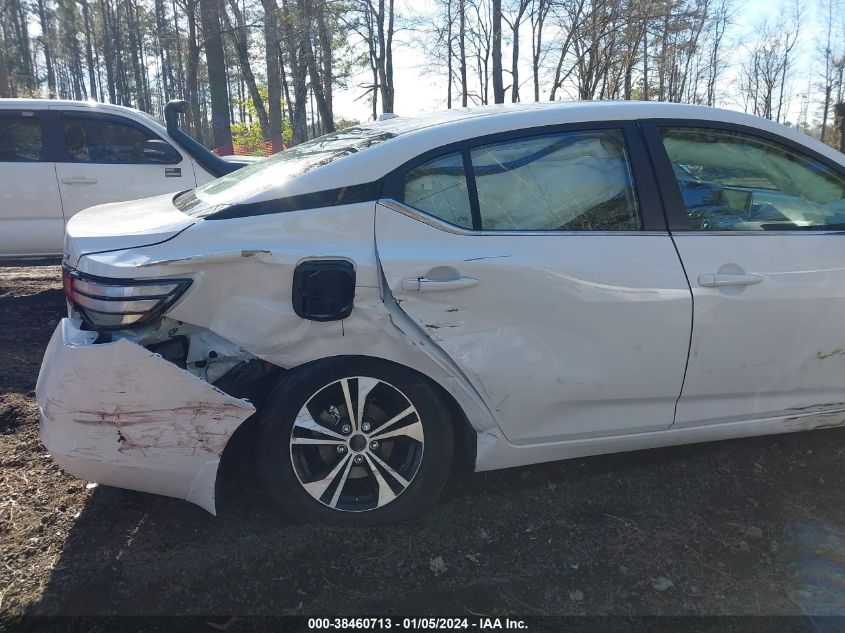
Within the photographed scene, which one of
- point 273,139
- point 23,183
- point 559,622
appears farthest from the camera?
point 273,139

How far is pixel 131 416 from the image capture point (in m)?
2.39

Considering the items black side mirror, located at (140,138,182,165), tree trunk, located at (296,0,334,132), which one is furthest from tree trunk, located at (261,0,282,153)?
black side mirror, located at (140,138,182,165)

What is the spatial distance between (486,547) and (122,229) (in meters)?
1.90

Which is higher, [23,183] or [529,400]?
[23,183]

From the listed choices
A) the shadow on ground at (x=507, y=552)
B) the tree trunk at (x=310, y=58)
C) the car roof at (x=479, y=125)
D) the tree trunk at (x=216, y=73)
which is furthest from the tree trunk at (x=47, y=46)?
the shadow on ground at (x=507, y=552)

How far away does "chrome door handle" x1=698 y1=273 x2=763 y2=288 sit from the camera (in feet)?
8.98

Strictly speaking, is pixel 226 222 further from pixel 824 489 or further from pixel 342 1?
pixel 342 1

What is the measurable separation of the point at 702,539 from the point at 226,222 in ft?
7.29

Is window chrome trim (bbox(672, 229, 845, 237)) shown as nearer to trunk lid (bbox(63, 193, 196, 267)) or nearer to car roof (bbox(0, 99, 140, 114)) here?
trunk lid (bbox(63, 193, 196, 267))

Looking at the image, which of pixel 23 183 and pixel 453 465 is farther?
pixel 23 183

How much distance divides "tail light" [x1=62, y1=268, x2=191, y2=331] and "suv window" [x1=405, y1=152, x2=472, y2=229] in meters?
0.92

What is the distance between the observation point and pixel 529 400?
8.78 feet

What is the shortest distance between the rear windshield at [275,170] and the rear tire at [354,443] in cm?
78

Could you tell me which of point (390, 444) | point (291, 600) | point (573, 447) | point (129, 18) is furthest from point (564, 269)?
point (129, 18)
